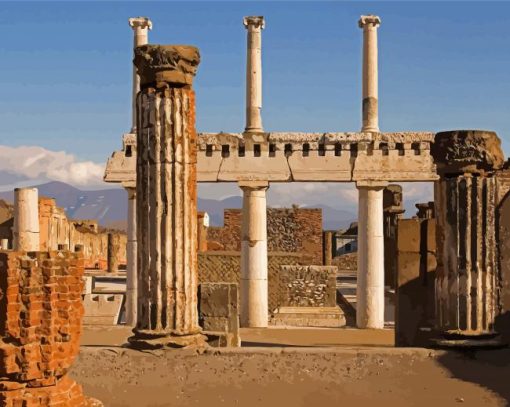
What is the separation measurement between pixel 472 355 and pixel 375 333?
7.28m

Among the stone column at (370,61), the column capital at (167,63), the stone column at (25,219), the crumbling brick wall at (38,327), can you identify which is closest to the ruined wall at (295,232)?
the stone column at (370,61)

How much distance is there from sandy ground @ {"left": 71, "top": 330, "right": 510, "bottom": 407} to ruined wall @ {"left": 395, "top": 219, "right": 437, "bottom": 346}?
9.67ft

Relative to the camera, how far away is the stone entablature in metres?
17.4

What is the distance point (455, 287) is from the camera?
10211 mm

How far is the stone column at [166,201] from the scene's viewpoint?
9977mm

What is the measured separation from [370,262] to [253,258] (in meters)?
2.67

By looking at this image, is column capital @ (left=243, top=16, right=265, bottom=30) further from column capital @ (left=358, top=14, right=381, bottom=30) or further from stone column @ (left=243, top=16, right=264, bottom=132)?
column capital @ (left=358, top=14, right=381, bottom=30)

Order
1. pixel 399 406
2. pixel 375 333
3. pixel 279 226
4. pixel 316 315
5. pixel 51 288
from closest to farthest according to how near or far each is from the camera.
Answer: pixel 51 288, pixel 399 406, pixel 375 333, pixel 316 315, pixel 279 226

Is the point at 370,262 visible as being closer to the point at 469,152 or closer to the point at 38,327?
the point at 469,152

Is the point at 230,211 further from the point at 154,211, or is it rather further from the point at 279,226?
the point at 154,211

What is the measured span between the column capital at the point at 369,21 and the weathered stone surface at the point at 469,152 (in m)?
8.38

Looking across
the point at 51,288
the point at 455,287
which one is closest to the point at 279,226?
the point at 455,287

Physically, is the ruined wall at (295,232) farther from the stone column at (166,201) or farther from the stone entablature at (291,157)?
the stone column at (166,201)

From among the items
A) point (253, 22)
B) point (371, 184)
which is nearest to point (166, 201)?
point (371, 184)
